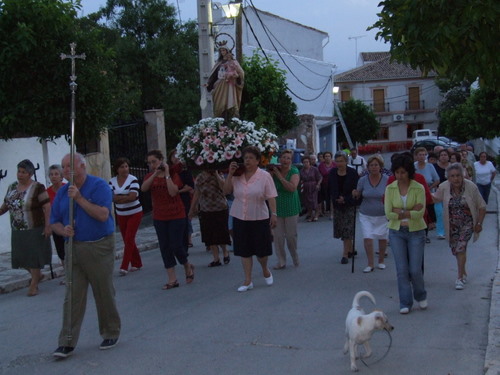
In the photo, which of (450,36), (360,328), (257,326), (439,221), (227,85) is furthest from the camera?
(439,221)

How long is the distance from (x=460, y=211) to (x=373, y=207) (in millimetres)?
1634

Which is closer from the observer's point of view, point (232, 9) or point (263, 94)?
point (232, 9)

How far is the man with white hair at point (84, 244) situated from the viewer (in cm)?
633

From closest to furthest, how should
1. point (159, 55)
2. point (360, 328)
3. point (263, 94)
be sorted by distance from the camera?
point (360, 328) < point (263, 94) < point (159, 55)

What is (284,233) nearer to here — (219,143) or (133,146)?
(219,143)

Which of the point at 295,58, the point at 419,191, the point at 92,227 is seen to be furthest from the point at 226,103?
the point at 295,58

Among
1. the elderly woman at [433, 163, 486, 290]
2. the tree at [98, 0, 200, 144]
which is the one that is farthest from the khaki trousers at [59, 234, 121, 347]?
the tree at [98, 0, 200, 144]

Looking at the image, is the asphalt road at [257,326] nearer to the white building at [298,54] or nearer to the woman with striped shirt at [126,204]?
the woman with striped shirt at [126,204]

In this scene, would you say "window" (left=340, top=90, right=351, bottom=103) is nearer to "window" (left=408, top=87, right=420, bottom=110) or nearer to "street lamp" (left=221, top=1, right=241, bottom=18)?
"window" (left=408, top=87, right=420, bottom=110)

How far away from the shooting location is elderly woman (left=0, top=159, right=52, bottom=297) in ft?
30.5

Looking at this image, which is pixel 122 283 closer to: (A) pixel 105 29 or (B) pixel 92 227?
(B) pixel 92 227

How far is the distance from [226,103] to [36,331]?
6.30 metres

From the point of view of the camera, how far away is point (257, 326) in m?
7.25

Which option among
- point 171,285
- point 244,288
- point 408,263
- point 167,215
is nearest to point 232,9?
point 167,215
